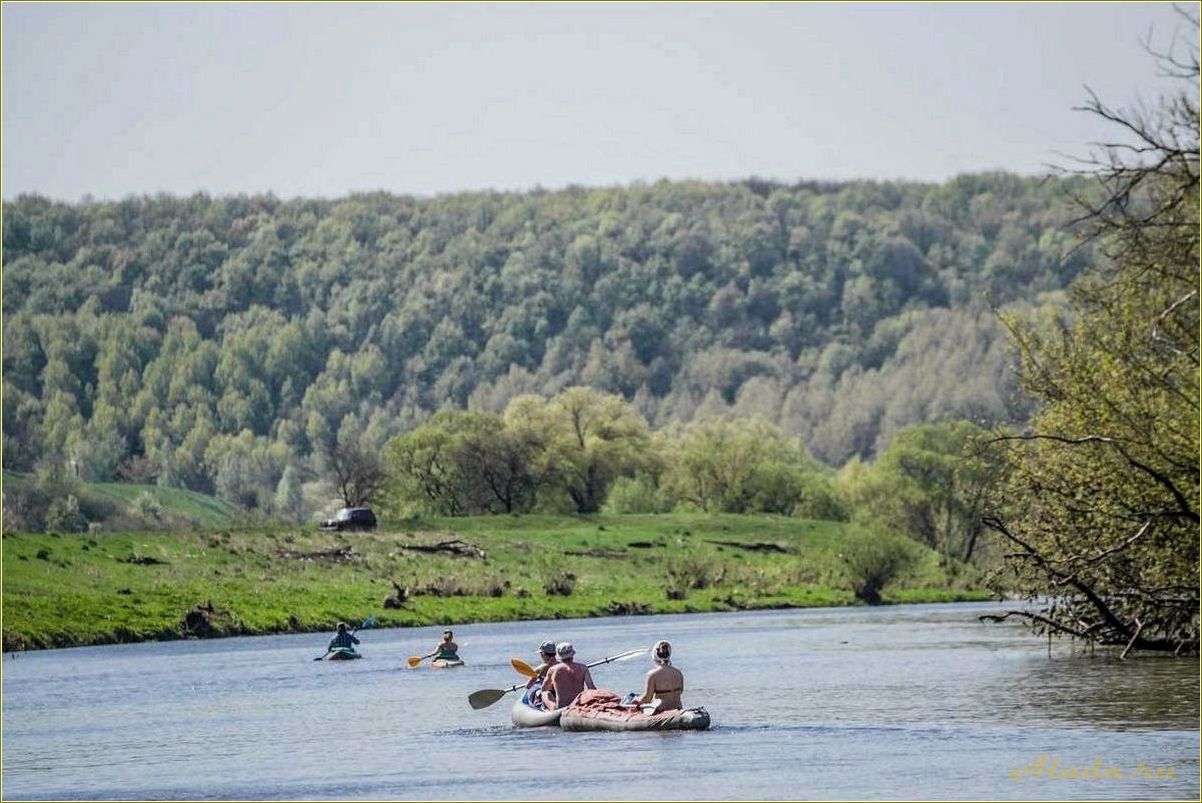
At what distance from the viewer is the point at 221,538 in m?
103

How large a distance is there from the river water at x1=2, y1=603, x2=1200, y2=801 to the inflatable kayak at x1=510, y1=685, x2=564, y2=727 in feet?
2.19

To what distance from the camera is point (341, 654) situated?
66.4 metres

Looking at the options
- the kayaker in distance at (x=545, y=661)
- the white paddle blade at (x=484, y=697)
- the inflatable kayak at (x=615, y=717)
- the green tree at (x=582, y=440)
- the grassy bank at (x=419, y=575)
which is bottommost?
the grassy bank at (x=419, y=575)

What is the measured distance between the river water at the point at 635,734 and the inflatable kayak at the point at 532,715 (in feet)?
2.19

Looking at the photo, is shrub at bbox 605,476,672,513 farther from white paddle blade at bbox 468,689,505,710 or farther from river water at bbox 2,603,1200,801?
white paddle blade at bbox 468,689,505,710

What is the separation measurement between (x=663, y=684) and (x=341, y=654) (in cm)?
2763

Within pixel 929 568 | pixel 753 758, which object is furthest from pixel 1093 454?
pixel 929 568

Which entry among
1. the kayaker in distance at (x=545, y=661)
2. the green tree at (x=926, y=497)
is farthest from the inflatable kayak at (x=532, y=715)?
the green tree at (x=926, y=497)

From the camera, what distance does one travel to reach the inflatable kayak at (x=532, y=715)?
43.2 meters

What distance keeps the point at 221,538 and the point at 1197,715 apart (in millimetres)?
70789

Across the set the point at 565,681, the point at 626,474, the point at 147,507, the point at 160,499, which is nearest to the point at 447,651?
the point at 565,681

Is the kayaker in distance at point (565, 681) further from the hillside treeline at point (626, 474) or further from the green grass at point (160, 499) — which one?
the green grass at point (160, 499)

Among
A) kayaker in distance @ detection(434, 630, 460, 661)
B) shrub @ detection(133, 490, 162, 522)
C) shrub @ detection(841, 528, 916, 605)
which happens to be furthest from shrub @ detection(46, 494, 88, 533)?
kayaker in distance @ detection(434, 630, 460, 661)

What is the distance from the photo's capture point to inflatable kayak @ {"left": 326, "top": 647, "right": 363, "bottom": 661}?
66312 mm
